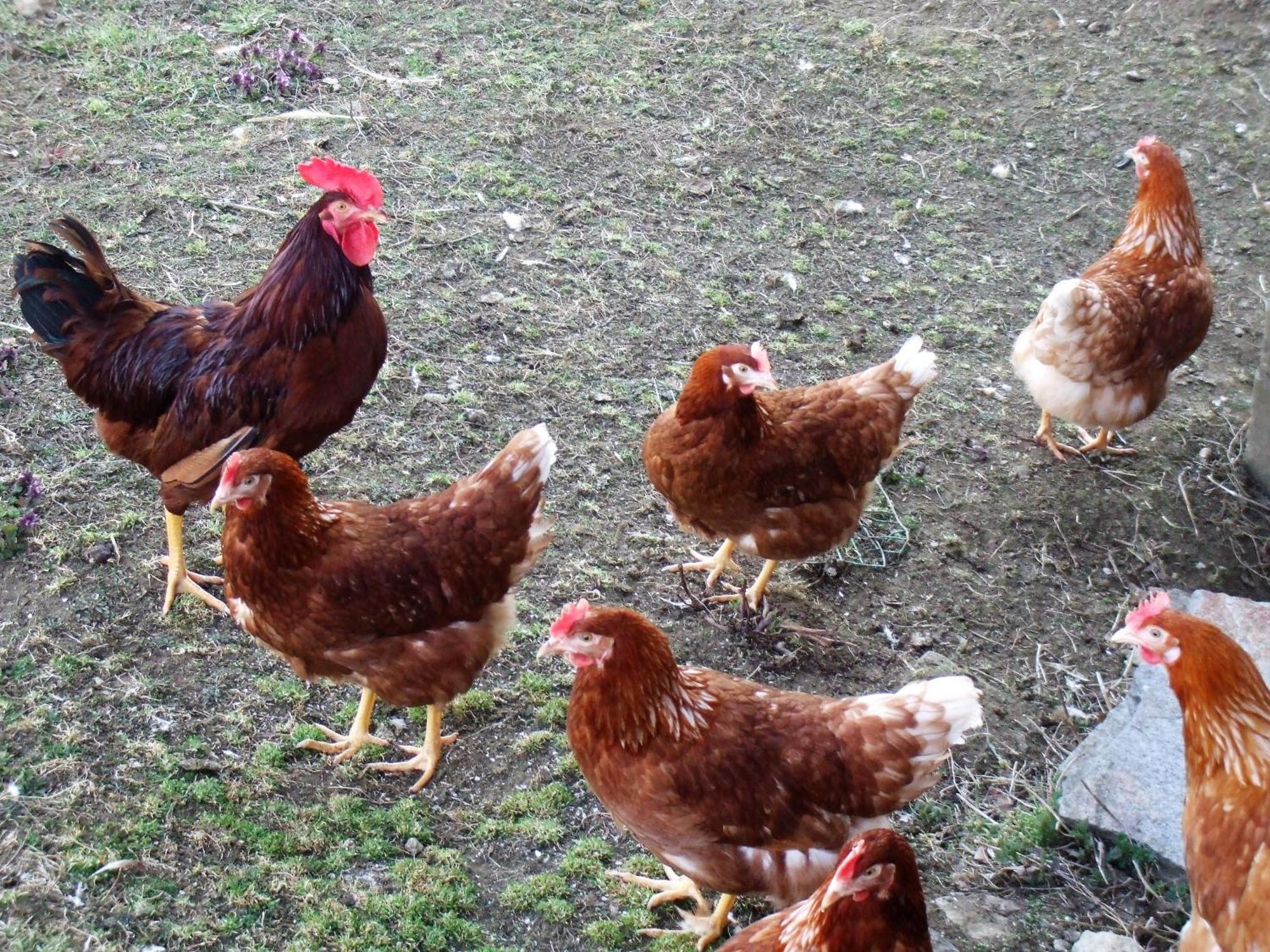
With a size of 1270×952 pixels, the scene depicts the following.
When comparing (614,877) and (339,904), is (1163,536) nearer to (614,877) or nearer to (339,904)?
(614,877)

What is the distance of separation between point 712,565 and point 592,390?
1257 mm

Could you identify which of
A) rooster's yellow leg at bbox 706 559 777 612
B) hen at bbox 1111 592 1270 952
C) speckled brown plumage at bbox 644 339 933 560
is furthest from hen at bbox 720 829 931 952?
rooster's yellow leg at bbox 706 559 777 612

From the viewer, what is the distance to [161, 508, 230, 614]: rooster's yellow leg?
438 centimetres

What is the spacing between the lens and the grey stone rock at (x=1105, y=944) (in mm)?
3174

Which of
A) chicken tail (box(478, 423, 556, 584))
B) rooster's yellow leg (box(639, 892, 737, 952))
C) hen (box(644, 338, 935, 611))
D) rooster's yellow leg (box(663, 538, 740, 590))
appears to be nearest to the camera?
rooster's yellow leg (box(639, 892, 737, 952))

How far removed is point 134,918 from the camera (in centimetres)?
330

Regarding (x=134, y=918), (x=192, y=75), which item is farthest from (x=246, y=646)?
(x=192, y=75)

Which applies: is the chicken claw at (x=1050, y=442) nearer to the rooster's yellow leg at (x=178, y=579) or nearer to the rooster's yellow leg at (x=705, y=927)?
the rooster's yellow leg at (x=705, y=927)

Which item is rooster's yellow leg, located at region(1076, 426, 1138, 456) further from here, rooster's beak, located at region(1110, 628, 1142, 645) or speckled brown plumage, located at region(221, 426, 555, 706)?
speckled brown plumage, located at region(221, 426, 555, 706)

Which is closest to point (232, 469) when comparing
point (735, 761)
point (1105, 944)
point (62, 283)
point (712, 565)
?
point (62, 283)

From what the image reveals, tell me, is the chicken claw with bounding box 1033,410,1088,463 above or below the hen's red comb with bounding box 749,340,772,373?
below

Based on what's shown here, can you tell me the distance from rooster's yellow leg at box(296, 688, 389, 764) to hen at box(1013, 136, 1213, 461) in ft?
11.9

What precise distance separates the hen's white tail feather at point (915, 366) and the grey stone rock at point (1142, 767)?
146cm

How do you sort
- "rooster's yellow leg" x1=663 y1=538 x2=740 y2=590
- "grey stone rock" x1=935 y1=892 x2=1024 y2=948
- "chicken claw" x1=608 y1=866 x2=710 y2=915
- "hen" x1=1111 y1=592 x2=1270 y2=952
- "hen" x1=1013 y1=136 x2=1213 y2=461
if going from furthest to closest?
1. "hen" x1=1013 y1=136 x2=1213 y2=461
2. "rooster's yellow leg" x1=663 y1=538 x2=740 y2=590
3. "chicken claw" x1=608 y1=866 x2=710 y2=915
4. "grey stone rock" x1=935 y1=892 x2=1024 y2=948
5. "hen" x1=1111 y1=592 x2=1270 y2=952
